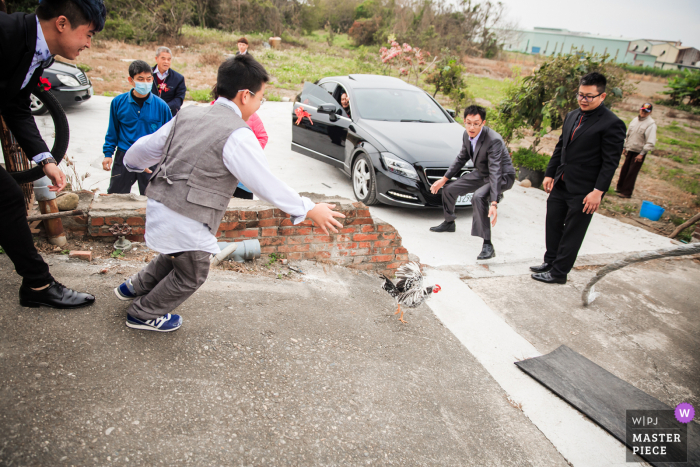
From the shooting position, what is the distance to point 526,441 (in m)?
2.44

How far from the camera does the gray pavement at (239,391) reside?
1.87m

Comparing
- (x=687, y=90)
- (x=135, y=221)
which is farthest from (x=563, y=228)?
(x=687, y=90)

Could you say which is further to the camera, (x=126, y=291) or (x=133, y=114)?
(x=133, y=114)

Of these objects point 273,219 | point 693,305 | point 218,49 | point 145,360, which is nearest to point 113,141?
point 273,219

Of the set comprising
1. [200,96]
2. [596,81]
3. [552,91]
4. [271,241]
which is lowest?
[271,241]

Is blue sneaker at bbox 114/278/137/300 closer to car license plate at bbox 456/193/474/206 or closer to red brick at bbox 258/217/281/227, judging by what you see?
red brick at bbox 258/217/281/227

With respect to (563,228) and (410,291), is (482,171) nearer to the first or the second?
(563,228)


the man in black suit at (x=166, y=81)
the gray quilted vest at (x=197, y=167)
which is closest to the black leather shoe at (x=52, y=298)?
the gray quilted vest at (x=197, y=167)

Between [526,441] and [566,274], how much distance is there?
8.94 ft

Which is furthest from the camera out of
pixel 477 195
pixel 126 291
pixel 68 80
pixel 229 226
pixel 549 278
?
pixel 68 80

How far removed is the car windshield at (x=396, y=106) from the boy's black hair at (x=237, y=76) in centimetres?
469

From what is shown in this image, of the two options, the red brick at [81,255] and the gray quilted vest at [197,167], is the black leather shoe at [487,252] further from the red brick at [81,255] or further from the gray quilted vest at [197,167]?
the red brick at [81,255]

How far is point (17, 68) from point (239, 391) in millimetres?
2005

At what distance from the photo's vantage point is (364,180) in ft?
20.4
